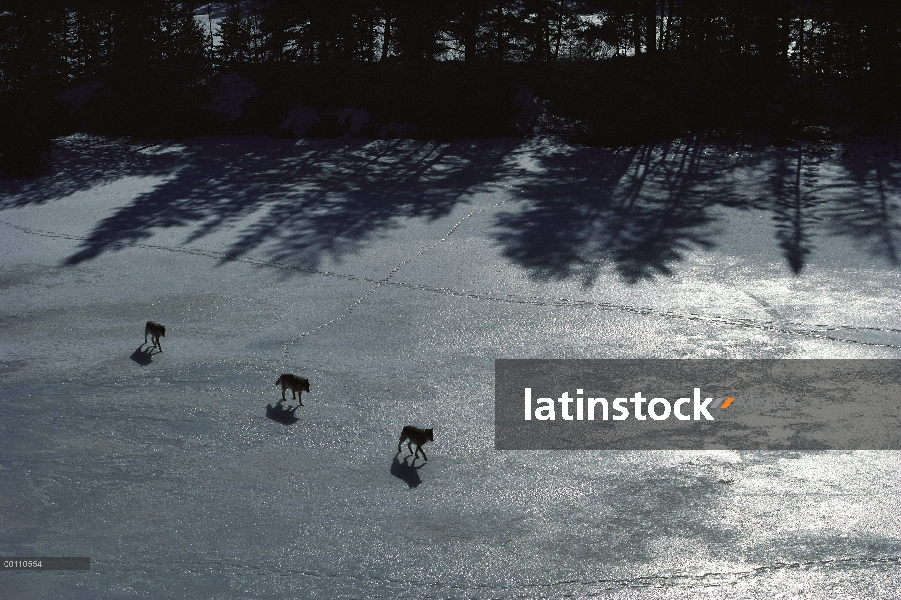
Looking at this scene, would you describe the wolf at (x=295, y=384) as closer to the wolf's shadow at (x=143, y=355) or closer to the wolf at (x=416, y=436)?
the wolf at (x=416, y=436)

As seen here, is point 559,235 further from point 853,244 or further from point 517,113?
point 517,113

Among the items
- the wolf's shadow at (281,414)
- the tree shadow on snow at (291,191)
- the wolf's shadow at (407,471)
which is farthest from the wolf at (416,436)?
the tree shadow on snow at (291,191)

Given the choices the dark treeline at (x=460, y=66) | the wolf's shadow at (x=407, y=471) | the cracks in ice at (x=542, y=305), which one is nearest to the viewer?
the wolf's shadow at (x=407, y=471)

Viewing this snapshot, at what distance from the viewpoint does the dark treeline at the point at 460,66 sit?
1592 cm

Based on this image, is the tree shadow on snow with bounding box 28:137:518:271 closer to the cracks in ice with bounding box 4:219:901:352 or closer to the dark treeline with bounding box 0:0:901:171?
the cracks in ice with bounding box 4:219:901:352

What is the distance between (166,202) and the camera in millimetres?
12484

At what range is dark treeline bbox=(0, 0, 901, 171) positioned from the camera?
1592 cm

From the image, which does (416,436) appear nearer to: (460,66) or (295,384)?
(295,384)

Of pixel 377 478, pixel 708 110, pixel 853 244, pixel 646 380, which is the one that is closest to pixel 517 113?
pixel 708 110

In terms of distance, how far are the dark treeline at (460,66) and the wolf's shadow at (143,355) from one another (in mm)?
7952

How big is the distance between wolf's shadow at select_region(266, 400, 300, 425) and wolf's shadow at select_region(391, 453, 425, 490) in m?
0.95

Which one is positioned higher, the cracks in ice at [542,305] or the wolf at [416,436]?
the cracks in ice at [542,305]

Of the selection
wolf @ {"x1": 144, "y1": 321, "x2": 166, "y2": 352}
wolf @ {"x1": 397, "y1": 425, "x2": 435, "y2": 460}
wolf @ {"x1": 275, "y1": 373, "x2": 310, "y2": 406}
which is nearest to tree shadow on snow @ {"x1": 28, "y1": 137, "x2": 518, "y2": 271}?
wolf @ {"x1": 144, "y1": 321, "x2": 166, "y2": 352}

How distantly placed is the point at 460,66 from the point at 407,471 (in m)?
12.9
